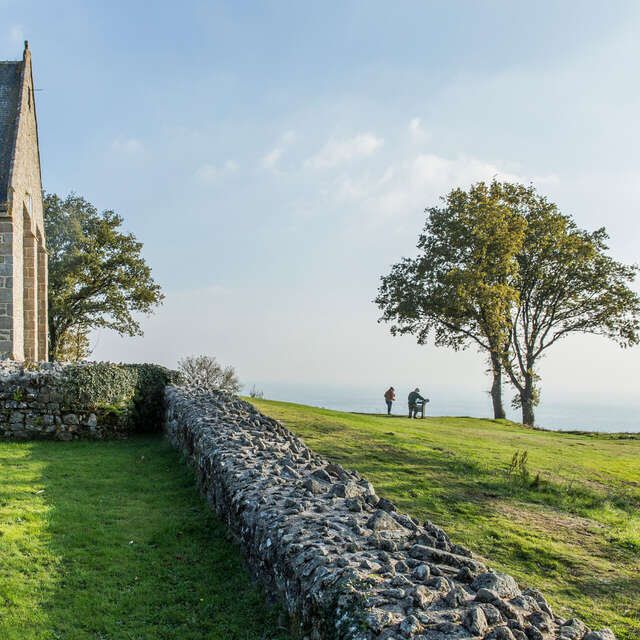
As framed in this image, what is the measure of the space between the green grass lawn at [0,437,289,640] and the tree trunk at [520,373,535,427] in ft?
88.5

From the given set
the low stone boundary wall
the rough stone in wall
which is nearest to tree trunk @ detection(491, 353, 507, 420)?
the low stone boundary wall

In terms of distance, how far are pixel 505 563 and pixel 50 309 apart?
33917mm

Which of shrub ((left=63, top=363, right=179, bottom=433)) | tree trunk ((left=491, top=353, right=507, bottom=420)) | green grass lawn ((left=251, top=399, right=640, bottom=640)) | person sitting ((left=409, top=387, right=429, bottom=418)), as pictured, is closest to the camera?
green grass lawn ((left=251, top=399, right=640, bottom=640))

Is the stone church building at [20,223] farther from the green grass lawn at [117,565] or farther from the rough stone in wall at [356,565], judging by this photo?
the rough stone in wall at [356,565]

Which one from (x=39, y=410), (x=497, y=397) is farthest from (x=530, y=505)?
(x=497, y=397)

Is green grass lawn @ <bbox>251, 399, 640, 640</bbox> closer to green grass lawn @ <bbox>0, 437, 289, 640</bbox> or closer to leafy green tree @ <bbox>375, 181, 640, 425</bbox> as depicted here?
green grass lawn @ <bbox>0, 437, 289, 640</bbox>

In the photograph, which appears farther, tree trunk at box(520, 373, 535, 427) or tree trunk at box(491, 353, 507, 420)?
tree trunk at box(491, 353, 507, 420)

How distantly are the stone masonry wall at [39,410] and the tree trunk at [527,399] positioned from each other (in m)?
25.9

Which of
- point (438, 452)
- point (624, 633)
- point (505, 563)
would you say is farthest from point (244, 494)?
point (438, 452)

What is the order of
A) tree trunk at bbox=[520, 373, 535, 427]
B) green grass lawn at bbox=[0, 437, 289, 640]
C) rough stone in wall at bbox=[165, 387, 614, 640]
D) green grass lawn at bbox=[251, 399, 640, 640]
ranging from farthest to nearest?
tree trunk at bbox=[520, 373, 535, 427] → green grass lawn at bbox=[251, 399, 640, 640] → green grass lawn at bbox=[0, 437, 289, 640] → rough stone in wall at bbox=[165, 387, 614, 640]

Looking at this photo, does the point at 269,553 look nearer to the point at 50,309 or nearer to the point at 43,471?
the point at 43,471

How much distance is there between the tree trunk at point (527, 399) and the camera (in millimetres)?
31734

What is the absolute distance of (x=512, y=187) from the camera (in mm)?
31797

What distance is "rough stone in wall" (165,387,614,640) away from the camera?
285 cm
